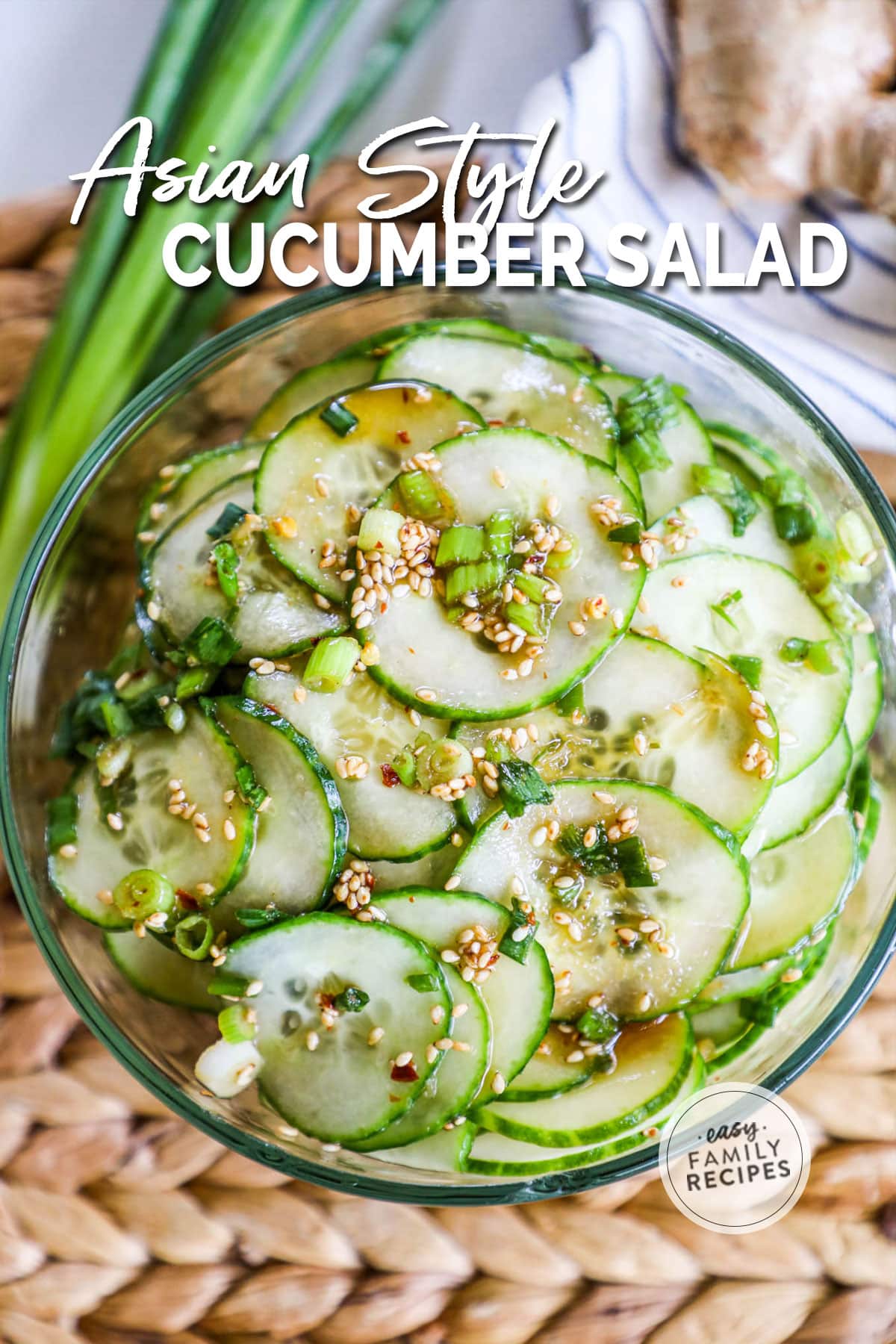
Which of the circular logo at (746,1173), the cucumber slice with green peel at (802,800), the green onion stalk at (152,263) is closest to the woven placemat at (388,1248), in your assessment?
the circular logo at (746,1173)

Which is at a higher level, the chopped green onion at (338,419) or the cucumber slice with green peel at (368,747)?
the chopped green onion at (338,419)

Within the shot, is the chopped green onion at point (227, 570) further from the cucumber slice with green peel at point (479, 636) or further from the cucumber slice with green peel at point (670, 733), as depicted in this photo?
the cucumber slice with green peel at point (670, 733)

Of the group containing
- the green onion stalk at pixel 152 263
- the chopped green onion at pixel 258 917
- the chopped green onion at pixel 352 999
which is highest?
the green onion stalk at pixel 152 263

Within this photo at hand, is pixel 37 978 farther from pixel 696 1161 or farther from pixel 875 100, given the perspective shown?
pixel 875 100

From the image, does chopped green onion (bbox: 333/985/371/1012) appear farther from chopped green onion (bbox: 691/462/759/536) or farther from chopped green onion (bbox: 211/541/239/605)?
chopped green onion (bbox: 691/462/759/536)

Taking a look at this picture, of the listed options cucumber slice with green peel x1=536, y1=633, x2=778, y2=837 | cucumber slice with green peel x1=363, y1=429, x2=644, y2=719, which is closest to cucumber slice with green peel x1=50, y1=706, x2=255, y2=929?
cucumber slice with green peel x1=363, y1=429, x2=644, y2=719

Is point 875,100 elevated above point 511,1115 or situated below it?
above

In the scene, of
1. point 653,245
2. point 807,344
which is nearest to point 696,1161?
point 807,344
